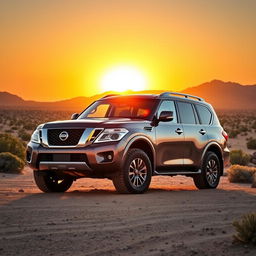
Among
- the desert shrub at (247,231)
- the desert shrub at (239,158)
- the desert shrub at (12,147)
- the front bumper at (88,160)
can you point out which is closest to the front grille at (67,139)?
the front bumper at (88,160)

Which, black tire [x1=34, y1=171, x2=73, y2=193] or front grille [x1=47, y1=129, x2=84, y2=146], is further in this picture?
black tire [x1=34, y1=171, x2=73, y2=193]

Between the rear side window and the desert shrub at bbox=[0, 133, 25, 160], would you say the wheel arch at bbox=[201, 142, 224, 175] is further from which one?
the desert shrub at bbox=[0, 133, 25, 160]

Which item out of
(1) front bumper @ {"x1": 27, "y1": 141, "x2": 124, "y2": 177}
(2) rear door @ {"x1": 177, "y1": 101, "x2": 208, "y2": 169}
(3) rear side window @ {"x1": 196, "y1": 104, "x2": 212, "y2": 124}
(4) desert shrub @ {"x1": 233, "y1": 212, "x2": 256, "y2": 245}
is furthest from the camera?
(3) rear side window @ {"x1": 196, "y1": 104, "x2": 212, "y2": 124}

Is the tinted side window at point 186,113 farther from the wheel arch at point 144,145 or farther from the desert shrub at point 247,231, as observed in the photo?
the desert shrub at point 247,231

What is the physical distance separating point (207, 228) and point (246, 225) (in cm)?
112

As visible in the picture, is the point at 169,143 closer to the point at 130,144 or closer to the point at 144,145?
the point at 144,145

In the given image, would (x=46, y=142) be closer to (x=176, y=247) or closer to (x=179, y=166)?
(x=179, y=166)

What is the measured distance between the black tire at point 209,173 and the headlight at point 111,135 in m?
3.25

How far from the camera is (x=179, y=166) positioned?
13.3 meters

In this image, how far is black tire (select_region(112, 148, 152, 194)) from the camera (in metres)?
11.5

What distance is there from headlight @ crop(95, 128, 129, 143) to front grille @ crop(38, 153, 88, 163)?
424 millimetres

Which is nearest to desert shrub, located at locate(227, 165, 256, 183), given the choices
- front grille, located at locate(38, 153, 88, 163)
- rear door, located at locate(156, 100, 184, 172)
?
rear door, located at locate(156, 100, 184, 172)

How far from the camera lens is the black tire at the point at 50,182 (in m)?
12.4

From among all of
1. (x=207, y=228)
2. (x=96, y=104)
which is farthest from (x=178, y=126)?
(x=207, y=228)
